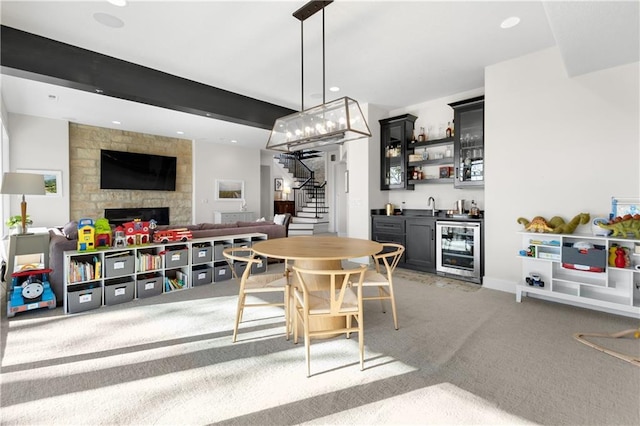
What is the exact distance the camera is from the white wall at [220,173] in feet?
28.2

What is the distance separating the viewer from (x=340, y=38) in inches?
129

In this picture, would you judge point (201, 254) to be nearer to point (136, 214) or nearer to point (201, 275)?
point (201, 275)

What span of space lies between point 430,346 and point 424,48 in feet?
10.4

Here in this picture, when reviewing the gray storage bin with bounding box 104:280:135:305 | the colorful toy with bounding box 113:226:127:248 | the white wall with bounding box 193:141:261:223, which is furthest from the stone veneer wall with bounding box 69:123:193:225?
the gray storage bin with bounding box 104:280:135:305

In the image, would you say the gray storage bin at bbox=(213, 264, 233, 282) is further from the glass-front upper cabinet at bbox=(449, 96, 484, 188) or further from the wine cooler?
the glass-front upper cabinet at bbox=(449, 96, 484, 188)

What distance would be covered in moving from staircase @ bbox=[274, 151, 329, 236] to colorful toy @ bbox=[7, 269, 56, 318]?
7449 mm

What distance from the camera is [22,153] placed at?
6027 millimetres

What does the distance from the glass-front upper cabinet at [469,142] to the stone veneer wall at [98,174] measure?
6.96 meters

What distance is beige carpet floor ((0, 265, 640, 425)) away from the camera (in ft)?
5.51

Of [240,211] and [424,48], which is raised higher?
[424,48]

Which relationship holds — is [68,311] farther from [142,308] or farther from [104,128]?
[104,128]

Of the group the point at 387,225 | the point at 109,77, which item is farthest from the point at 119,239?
the point at 387,225

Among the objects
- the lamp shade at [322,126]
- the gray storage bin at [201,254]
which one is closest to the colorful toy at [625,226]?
the lamp shade at [322,126]

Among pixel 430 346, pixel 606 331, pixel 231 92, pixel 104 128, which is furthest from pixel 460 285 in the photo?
pixel 104 128
